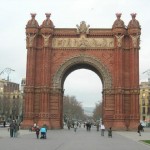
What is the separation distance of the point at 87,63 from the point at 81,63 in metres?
1.18

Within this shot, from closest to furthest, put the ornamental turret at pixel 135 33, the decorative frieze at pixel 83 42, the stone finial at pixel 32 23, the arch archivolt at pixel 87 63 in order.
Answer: the ornamental turret at pixel 135 33 < the arch archivolt at pixel 87 63 < the stone finial at pixel 32 23 < the decorative frieze at pixel 83 42

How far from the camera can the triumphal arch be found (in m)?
56.4

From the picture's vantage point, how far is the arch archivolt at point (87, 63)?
57.6m

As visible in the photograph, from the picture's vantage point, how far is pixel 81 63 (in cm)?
5909

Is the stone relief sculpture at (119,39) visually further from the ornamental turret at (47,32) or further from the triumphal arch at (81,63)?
the ornamental turret at (47,32)

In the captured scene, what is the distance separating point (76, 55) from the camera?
58.2 metres

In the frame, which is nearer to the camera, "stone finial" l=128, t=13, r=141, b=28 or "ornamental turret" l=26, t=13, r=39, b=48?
"stone finial" l=128, t=13, r=141, b=28

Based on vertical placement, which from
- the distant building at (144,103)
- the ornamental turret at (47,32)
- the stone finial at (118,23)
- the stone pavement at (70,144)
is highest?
the stone finial at (118,23)

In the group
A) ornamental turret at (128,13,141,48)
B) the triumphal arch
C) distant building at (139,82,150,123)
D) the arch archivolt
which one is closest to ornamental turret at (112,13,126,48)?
the triumphal arch

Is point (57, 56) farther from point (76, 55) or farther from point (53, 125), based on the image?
point (53, 125)

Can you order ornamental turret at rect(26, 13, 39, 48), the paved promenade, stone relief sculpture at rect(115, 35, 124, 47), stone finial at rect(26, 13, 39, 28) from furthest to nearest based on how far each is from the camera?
1. stone finial at rect(26, 13, 39, 28)
2. ornamental turret at rect(26, 13, 39, 48)
3. stone relief sculpture at rect(115, 35, 124, 47)
4. the paved promenade

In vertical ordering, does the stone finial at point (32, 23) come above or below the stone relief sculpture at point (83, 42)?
above

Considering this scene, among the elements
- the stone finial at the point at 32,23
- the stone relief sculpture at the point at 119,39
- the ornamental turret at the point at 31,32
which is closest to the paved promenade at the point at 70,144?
the stone relief sculpture at the point at 119,39

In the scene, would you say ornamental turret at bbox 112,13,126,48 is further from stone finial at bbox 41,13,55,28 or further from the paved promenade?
the paved promenade
